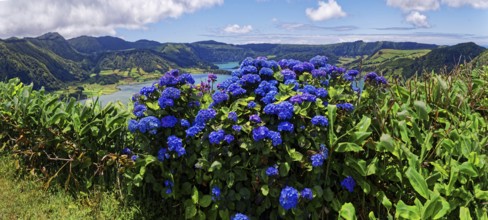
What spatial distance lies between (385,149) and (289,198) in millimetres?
1035

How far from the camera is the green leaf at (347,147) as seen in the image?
3488 mm

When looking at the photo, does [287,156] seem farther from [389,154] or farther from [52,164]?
[52,164]

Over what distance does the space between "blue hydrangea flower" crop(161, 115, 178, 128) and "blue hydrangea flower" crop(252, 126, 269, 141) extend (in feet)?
2.98

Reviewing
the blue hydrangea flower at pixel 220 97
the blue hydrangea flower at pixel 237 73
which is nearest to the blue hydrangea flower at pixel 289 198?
the blue hydrangea flower at pixel 220 97

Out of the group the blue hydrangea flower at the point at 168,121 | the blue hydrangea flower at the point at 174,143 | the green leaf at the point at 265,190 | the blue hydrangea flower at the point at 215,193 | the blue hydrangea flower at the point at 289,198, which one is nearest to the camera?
the blue hydrangea flower at the point at 289,198

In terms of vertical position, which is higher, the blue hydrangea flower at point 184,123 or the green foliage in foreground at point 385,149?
the blue hydrangea flower at point 184,123

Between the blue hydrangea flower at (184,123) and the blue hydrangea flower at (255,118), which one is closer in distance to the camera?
the blue hydrangea flower at (255,118)

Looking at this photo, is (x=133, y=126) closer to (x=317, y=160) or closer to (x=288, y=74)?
(x=288, y=74)

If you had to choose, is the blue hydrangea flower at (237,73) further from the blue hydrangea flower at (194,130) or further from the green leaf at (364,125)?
the green leaf at (364,125)

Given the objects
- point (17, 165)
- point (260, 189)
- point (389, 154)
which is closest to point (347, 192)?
point (389, 154)

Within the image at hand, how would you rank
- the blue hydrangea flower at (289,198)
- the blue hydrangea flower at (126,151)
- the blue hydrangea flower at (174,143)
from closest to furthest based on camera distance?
1. the blue hydrangea flower at (289,198)
2. the blue hydrangea flower at (174,143)
3. the blue hydrangea flower at (126,151)

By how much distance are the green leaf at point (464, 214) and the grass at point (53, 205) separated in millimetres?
3311

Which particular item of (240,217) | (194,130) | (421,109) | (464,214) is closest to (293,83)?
(194,130)

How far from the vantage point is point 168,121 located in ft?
A: 12.7
